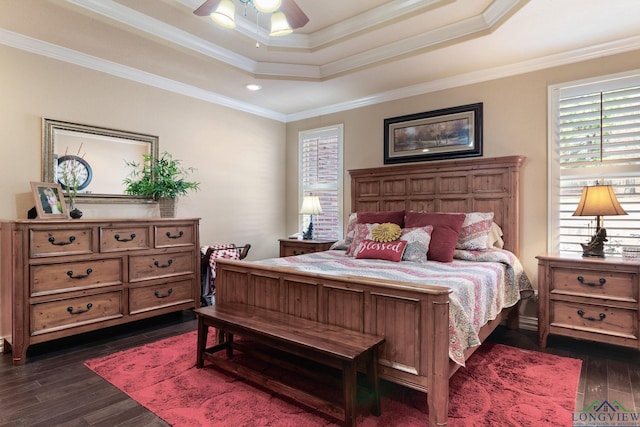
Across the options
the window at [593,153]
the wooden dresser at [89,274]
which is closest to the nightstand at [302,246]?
the wooden dresser at [89,274]

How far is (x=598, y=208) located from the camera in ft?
9.70

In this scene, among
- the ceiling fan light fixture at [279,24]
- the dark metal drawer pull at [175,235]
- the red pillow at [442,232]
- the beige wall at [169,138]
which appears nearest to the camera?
the ceiling fan light fixture at [279,24]

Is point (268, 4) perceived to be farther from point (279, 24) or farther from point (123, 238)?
point (123, 238)

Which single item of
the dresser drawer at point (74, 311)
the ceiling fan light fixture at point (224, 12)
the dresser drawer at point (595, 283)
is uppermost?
the ceiling fan light fixture at point (224, 12)

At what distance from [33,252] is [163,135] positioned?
1.85 metres

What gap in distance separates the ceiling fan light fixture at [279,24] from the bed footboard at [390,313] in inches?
64.6

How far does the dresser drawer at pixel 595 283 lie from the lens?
2.74m

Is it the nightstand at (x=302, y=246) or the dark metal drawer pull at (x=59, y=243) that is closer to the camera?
the dark metal drawer pull at (x=59, y=243)

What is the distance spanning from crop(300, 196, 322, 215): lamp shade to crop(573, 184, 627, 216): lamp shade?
286 cm

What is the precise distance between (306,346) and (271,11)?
1.97 meters

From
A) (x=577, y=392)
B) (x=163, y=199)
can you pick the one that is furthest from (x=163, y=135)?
(x=577, y=392)

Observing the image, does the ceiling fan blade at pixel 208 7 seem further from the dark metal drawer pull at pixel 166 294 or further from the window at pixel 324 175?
the window at pixel 324 175

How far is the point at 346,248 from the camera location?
412 centimetres
